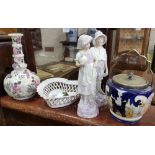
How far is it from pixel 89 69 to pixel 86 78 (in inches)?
1.2

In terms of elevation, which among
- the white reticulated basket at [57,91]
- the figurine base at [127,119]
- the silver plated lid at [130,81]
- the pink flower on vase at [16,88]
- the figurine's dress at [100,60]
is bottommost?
the figurine base at [127,119]

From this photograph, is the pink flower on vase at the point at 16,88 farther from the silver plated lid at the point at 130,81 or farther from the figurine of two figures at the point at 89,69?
the silver plated lid at the point at 130,81

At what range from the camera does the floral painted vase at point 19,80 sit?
0.72 metres

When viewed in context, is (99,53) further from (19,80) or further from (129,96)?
(19,80)

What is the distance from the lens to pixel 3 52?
0.78 meters

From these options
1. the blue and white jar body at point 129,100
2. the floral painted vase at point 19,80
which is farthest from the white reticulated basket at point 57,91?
the blue and white jar body at point 129,100

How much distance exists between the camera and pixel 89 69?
0.56 meters

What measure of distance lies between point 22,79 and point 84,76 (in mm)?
300

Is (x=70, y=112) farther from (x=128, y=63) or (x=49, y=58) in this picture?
(x=128, y=63)

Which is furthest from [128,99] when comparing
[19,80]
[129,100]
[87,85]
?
[19,80]

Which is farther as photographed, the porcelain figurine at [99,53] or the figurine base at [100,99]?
the figurine base at [100,99]

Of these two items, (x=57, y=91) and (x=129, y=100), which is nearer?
(x=129, y=100)

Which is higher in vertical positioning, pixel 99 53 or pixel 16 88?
pixel 99 53

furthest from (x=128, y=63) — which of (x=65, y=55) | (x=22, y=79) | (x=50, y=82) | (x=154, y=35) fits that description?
(x=154, y=35)
